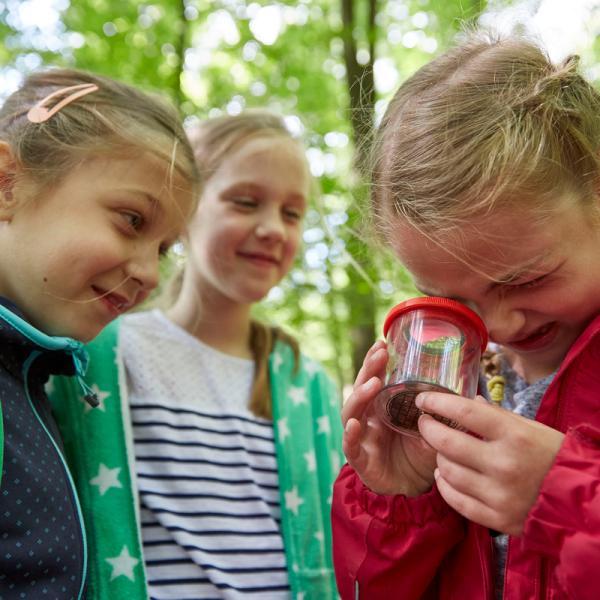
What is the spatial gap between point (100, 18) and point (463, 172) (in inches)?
201

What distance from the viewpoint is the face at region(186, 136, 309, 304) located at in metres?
2.88

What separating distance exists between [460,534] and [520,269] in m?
0.73

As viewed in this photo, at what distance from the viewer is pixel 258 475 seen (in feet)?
8.61

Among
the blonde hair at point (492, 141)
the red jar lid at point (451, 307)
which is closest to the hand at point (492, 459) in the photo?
the red jar lid at point (451, 307)

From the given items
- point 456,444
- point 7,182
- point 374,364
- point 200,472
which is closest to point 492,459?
point 456,444

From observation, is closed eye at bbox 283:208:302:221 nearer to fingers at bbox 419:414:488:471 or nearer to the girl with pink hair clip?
the girl with pink hair clip

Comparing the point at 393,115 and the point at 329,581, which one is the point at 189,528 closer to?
the point at 329,581

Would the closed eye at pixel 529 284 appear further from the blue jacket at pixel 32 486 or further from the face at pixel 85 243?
the blue jacket at pixel 32 486

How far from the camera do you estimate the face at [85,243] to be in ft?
6.71

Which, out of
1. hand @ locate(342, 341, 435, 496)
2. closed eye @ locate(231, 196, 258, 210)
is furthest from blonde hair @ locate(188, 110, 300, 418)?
hand @ locate(342, 341, 435, 496)

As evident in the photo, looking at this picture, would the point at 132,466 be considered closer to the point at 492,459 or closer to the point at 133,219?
the point at 133,219

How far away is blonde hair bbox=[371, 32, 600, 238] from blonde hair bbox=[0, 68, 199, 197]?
89cm

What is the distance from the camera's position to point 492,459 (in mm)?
1388

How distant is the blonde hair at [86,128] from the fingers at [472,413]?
4.22ft
